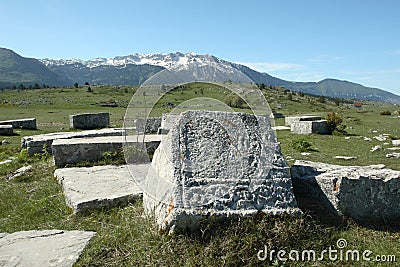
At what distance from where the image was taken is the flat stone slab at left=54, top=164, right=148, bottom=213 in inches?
255

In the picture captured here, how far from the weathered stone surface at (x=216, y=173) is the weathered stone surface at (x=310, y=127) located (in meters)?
14.9

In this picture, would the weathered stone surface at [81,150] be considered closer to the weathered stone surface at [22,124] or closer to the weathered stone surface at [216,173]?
the weathered stone surface at [216,173]

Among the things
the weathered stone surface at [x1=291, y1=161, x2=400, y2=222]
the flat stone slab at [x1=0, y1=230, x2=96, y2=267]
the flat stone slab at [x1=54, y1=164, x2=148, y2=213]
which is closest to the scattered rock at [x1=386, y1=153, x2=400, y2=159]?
the weathered stone surface at [x1=291, y1=161, x2=400, y2=222]

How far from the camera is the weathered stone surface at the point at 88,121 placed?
850 inches

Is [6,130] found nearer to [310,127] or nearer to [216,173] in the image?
[310,127]

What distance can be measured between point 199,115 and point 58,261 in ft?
9.95

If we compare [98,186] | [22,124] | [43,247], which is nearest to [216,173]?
[43,247]

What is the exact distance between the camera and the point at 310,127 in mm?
20031

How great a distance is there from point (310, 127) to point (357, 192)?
14.7 m

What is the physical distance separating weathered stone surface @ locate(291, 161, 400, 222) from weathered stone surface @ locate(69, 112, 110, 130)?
18.1 metres

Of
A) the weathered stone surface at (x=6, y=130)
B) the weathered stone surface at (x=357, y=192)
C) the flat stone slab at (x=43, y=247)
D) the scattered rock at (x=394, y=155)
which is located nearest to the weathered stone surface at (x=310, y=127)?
the scattered rock at (x=394, y=155)

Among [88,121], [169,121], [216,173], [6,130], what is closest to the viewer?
[216,173]

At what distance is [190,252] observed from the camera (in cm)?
454

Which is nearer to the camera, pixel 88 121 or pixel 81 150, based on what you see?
pixel 81 150
